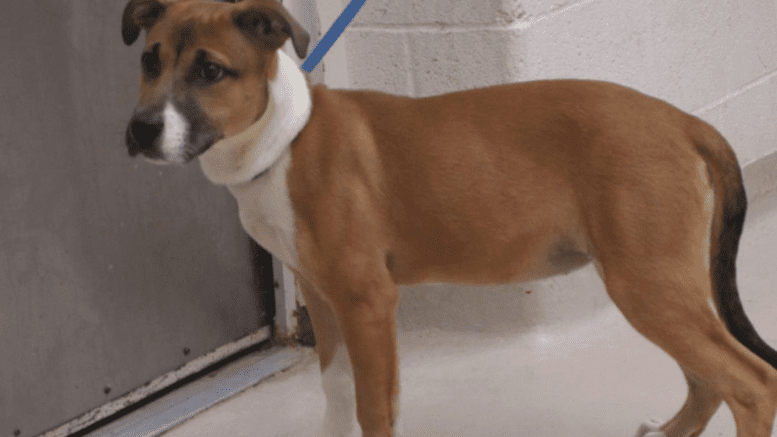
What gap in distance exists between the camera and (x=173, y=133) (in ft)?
4.70

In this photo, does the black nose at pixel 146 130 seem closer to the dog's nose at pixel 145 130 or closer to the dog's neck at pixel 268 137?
the dog's nose at pixel 145 130

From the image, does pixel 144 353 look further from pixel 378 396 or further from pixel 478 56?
pixel 478 56

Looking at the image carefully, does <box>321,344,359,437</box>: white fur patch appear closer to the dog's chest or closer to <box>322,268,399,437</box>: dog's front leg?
<box>322,268,399,437</box>: dog's front leg

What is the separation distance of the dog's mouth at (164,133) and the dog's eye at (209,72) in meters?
0.07

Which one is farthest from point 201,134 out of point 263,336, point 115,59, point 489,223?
point 263,336

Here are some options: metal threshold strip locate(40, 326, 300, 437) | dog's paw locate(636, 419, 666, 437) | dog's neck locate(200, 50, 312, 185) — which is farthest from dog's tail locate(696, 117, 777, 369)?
metal threshold strip locate(40, 326, 300, 437)

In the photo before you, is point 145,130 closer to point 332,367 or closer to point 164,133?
point 164,133

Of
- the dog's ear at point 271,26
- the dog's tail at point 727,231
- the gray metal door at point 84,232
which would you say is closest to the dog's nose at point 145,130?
the dog's ear at point 271,26

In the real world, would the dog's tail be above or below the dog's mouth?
below

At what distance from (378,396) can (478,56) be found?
3.73ft

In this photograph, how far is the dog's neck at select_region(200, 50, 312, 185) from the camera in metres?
1.63

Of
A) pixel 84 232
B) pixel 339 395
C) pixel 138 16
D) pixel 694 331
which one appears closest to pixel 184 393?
pixel 84 232

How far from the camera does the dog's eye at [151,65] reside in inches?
59.4

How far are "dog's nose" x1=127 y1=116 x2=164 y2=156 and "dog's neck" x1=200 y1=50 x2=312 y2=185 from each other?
0.65ft
